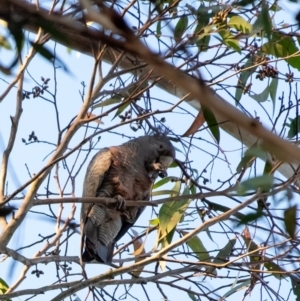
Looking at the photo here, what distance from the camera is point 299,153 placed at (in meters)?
0.64

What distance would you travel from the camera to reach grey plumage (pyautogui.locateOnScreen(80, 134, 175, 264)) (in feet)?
9.73

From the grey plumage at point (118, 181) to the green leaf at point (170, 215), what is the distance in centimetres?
37

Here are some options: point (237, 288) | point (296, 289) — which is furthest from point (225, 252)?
point (296, 289)

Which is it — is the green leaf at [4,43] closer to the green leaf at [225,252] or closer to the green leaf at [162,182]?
the green leaf at [225,252]

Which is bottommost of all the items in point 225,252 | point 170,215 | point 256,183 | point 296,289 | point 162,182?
point 256,183

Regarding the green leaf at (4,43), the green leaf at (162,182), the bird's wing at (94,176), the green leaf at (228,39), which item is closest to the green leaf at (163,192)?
the green leaf at (162,182)

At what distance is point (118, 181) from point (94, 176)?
0.11 meters

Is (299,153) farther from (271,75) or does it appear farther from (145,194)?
(145,194)

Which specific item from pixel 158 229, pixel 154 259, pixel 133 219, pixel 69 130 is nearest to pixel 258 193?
pixel 154 259

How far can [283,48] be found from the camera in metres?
2.42

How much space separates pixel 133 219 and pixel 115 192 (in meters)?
0.15

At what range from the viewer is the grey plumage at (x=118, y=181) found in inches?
117

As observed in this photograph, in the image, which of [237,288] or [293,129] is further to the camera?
[237,288]

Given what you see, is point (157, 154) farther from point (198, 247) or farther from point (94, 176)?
point (198, 247)
